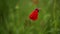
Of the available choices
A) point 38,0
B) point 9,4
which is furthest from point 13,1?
point 38,0

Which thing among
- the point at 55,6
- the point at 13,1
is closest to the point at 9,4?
the point at 13,1

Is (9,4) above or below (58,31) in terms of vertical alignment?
above

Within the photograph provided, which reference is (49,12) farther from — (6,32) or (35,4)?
(6,32)

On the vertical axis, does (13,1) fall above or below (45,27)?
above

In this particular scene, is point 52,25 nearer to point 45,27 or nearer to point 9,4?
point 45,27

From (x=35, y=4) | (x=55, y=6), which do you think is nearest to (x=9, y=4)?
(x=35, y=4)
